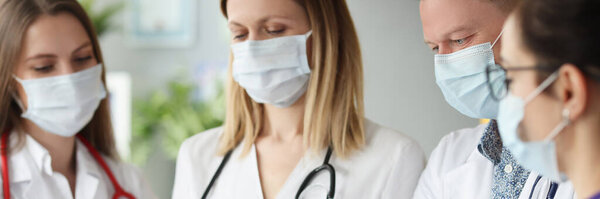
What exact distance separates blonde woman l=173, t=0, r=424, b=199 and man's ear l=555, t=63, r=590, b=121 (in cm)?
87

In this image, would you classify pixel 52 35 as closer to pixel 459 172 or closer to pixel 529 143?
pixel 459 172

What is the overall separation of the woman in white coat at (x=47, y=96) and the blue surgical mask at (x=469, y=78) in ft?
4.12

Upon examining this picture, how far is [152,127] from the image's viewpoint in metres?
4.82

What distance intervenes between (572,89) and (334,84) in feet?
3.29

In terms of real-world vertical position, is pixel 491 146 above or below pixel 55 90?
below

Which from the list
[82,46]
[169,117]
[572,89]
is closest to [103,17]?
[169,117]

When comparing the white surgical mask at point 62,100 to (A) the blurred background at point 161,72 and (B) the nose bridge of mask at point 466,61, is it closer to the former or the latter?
(B) the nose bridge of mask at point 466,61

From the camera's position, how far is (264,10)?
69.7 inches

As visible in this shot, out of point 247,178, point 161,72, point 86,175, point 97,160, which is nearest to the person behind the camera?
point 247,178

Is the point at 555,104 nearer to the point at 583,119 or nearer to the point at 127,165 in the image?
the point at 583,119

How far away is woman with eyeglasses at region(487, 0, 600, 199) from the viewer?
88cm

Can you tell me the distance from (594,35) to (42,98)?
1.72 meters

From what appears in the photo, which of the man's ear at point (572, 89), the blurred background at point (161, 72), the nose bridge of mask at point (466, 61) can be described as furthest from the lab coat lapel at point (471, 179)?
the blurred background at point (161, 72)

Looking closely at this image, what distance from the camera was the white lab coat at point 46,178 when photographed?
203 centimetres
